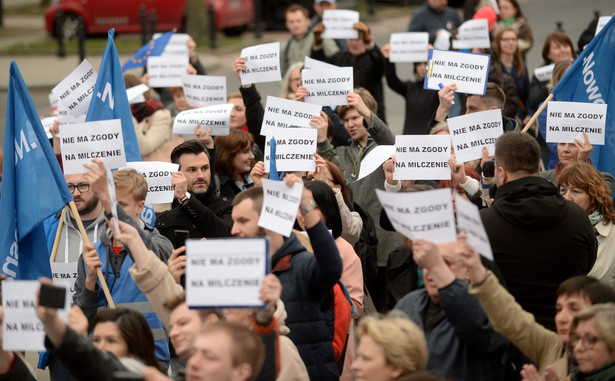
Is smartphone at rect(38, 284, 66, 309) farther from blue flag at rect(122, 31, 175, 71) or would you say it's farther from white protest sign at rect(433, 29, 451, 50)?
white protest sign at rect(433, 29, 451, 50)

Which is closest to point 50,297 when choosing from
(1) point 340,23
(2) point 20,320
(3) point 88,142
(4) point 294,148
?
(2) point 20,320

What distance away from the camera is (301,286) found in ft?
16.9

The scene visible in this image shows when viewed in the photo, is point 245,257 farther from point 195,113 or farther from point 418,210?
point 195,113

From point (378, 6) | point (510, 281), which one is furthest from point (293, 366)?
point (378, 6)

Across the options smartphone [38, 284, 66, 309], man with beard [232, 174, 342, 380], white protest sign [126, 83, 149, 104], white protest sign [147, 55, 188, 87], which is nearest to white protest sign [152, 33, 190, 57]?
white protest sign [147, 55, 188, 87]

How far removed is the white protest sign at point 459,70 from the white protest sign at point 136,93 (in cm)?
281

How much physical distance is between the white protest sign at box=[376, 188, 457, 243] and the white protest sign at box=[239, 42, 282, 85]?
12.9 feet

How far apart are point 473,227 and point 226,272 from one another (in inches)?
42.9

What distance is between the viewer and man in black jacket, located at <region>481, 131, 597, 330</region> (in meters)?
5.26

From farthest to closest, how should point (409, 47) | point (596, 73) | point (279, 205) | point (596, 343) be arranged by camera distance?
point (409, 47)
point (596, 73)
point (279, 205)
point (596, 343)

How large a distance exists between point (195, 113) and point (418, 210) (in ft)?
12.6

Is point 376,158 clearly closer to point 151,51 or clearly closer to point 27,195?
point 27,195

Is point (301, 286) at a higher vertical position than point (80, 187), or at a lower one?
lower

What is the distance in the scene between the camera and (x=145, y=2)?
21172mm
